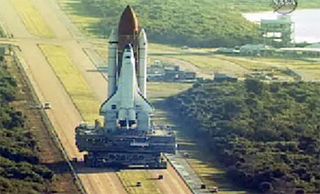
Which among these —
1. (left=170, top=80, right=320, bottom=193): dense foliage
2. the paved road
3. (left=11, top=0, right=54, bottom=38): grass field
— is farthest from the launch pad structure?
(left=11, top=0, right=54, bottom=38): grass field

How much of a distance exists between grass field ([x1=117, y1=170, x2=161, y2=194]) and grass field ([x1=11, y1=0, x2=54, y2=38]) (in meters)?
70.5

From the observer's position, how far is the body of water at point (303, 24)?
178 m

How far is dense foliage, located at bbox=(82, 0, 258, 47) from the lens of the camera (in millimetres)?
163250

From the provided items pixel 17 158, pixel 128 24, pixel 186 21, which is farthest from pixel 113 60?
pixel 186 21

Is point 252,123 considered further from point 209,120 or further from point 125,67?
point 125,67

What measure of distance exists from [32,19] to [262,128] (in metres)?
74.2

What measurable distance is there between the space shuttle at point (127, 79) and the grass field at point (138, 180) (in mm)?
4183

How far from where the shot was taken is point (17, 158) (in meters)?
88.5

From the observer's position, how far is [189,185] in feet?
284

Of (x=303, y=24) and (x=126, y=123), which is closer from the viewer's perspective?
(x=126, y=123)

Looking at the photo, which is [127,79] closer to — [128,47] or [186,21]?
[128,47]

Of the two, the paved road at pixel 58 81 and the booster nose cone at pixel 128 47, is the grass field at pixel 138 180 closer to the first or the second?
the paved road at pixel 58 81

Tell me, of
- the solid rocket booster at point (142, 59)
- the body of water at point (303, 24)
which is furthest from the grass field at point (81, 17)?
the solid rocket booster at point (142, 59)

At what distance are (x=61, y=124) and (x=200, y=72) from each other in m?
36.9
